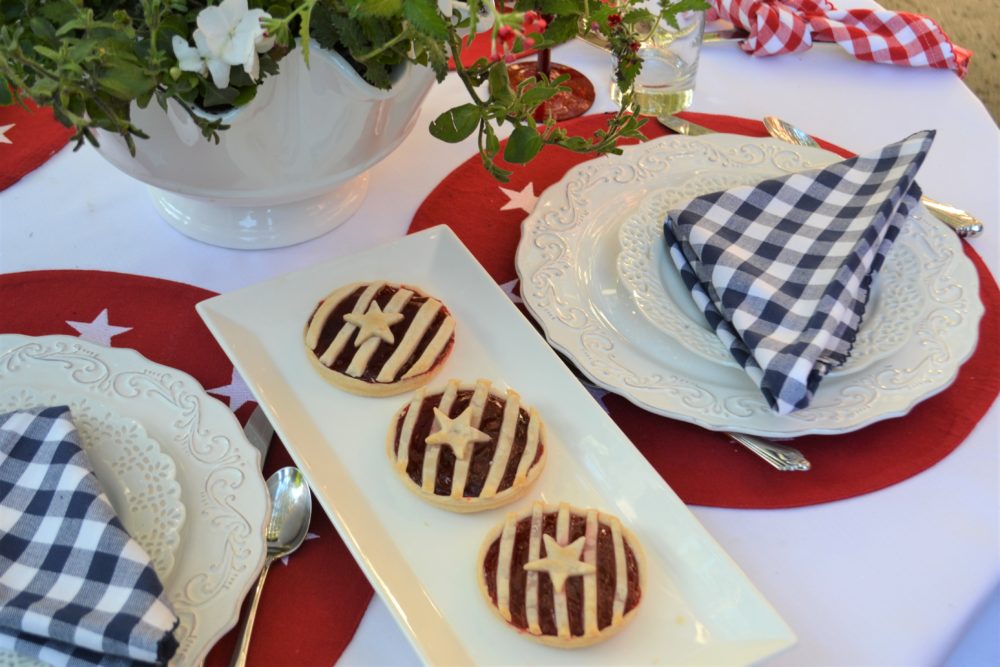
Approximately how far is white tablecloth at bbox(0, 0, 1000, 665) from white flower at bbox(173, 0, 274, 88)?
371mm

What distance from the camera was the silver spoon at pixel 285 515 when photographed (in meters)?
0.73

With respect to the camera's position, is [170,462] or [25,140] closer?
[170,462]

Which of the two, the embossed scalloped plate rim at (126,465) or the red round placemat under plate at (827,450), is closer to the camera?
the embossed scalloped plate rim at (126,465)

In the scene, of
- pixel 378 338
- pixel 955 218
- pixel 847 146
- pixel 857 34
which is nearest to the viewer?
pixel 378 338

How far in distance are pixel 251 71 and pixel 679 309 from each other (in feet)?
1.57

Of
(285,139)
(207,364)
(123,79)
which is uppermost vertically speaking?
(123,79)

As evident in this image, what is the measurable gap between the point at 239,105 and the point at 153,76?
0.25 ft

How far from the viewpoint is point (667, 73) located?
1237 millimetres

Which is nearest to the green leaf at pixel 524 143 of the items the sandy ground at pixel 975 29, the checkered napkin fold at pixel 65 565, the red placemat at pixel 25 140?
the checkered napkin fold at pixel 65 565

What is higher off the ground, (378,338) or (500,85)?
(500,85)

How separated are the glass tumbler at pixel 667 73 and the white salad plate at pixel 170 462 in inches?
28.5

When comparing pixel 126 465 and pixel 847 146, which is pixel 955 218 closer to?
pixel 847 146

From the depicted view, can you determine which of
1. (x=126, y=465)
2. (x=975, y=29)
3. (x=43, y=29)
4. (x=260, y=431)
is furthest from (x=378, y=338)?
(x=975, y=29)

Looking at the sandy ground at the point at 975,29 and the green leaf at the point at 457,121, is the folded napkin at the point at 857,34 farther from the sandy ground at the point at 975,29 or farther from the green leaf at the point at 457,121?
the sandy ground at the point at 975,29
